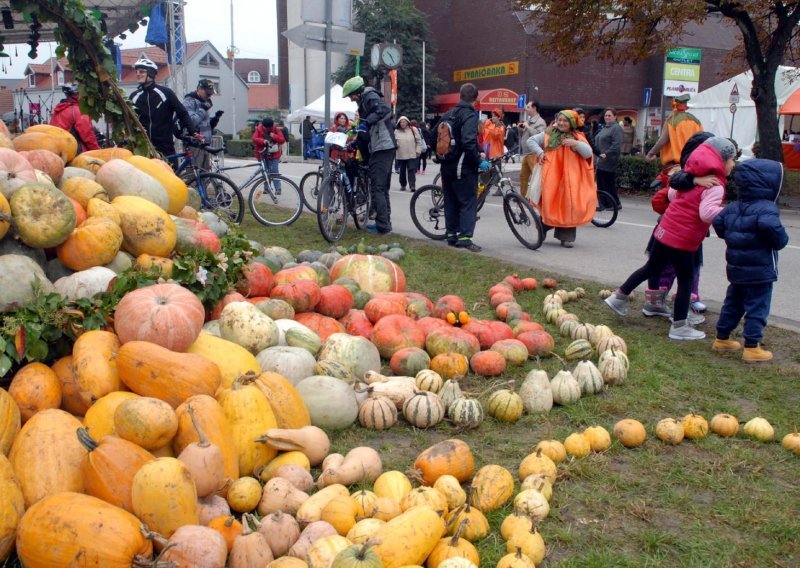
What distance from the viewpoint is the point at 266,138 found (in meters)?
15.4

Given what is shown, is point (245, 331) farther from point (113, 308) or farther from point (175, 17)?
point (175, 17)

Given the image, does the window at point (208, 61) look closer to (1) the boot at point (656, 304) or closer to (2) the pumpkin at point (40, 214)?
(1) the boot at point (656, 304)

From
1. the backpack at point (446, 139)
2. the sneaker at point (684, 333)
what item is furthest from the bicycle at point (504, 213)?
the sneaker at point (684, 333)

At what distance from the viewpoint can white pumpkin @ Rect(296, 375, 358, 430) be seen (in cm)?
397

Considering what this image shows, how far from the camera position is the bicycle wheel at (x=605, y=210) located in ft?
41.4

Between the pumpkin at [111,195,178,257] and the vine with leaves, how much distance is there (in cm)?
174

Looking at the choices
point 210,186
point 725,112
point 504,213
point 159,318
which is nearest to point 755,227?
point 159,318

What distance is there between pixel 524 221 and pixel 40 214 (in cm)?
734

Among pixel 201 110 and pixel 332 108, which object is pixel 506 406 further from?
pixel 332 108

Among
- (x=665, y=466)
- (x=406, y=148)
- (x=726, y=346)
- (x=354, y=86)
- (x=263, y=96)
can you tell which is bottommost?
(x=665, y=466)

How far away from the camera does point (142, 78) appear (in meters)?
9.83

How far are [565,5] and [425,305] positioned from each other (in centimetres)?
1540

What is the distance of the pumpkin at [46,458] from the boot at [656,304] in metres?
5.21

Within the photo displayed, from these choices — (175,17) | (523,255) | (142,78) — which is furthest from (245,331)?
(175,17)
